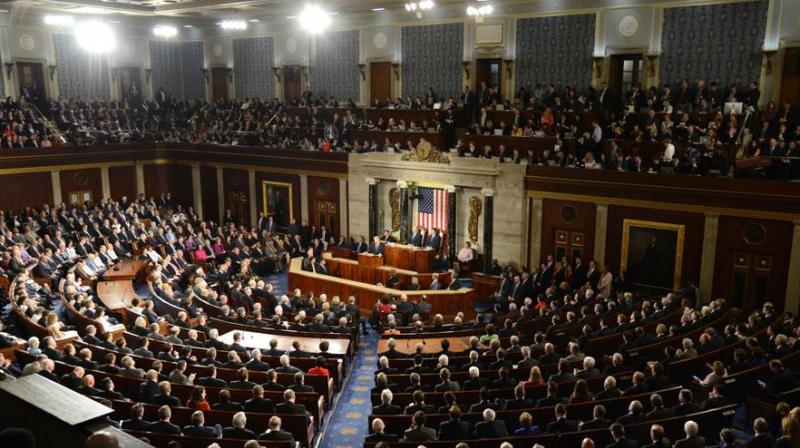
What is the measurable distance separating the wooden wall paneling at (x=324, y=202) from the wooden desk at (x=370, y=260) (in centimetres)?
501

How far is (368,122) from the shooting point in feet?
80.9

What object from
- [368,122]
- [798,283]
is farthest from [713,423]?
[368,122]

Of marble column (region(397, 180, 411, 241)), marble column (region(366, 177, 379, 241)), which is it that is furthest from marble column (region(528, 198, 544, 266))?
marble column (region(366, 177, 379, 241))

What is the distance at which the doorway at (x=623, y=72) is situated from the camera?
822 inches

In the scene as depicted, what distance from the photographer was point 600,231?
59.7ft

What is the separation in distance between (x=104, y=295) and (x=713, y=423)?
14.6 m

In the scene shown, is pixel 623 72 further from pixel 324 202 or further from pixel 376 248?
pixel 324 202

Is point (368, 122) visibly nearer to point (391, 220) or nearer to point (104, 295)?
point (391, 220)

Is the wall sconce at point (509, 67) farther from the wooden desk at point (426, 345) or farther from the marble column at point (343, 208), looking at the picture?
the wooden desk at point (426, 345)

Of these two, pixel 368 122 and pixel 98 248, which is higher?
pixel 368 122

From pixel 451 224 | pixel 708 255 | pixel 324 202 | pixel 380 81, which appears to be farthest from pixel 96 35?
pixel 708 255

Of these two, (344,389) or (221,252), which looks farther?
(221,252)

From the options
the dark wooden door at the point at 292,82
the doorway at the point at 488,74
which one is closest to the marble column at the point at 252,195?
the dark wooden door at the point at 292,82

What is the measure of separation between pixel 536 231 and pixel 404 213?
4.78 metres
